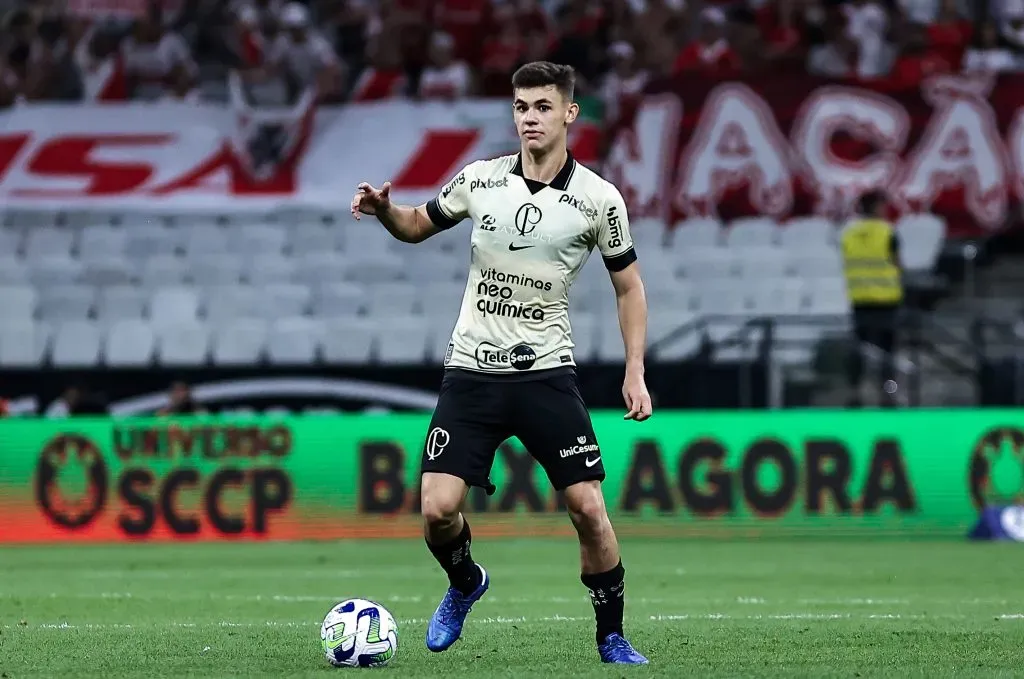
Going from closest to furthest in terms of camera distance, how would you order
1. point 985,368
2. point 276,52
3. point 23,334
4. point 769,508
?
point 769,508
point 985,368
point 23,334
point 276,52

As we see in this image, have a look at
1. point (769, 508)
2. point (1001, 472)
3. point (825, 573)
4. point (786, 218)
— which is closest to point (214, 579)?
point (825, 573)

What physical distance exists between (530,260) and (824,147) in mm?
13417

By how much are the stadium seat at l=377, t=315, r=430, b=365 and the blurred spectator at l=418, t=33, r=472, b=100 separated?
2.87 meters

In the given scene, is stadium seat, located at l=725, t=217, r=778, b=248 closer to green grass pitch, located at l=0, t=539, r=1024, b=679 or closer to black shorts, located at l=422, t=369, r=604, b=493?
green grass pitch, located at l=0, t=539, r=1024, b=679

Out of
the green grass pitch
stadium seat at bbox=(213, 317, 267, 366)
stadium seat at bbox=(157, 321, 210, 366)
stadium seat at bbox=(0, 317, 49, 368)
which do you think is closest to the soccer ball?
the green grass pitch

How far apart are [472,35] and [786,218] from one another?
456cm

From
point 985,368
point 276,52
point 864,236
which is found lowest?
point 985,368

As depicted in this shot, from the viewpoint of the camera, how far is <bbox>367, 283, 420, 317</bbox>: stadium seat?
64.6 ft

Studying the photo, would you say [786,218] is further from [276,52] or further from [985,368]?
[276,52]

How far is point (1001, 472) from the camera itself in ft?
51.5

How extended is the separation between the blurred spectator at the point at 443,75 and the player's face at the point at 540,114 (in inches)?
547

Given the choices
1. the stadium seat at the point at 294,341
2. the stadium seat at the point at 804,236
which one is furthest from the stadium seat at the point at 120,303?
the stadium seat at the point at 804,236

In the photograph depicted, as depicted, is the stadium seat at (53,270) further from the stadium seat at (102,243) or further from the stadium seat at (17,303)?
the stadium seat at (17,303)

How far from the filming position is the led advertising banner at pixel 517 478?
1568 centimetres
